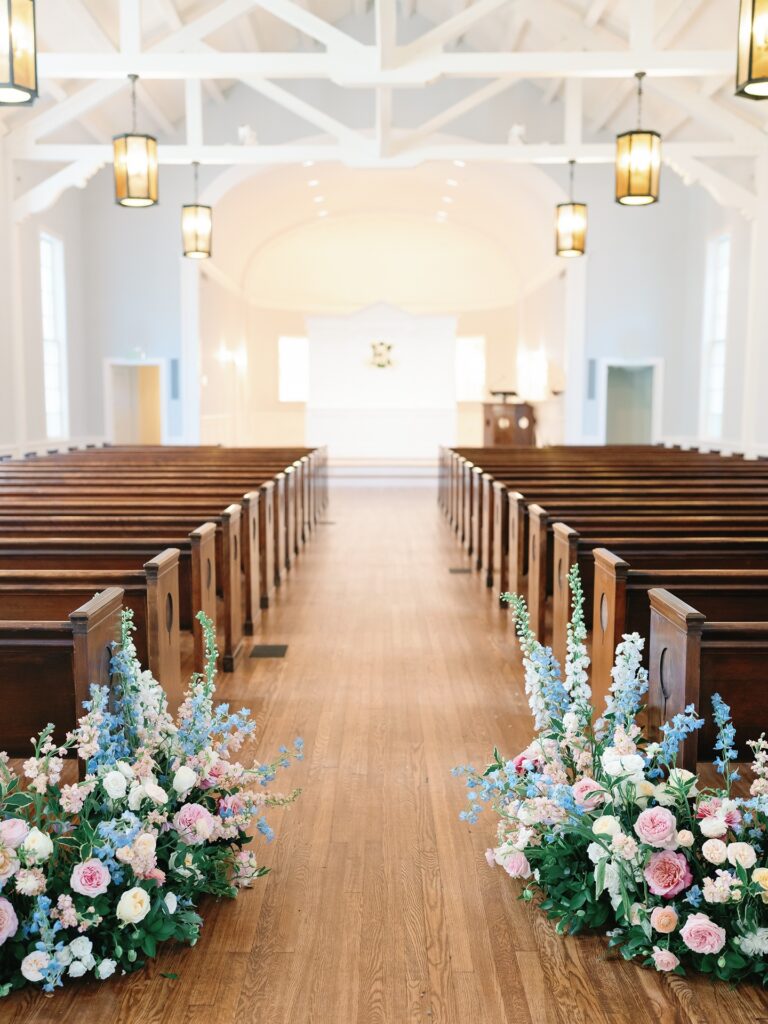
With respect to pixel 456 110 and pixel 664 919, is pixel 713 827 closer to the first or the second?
pixel 664 919

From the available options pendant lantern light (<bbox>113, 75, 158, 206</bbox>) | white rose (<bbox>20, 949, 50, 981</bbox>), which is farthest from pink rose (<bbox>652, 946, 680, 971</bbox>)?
pendant lantern light (<bbox>113, 75, 158, 206</bbox>)

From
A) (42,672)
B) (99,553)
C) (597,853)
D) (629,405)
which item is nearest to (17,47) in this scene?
(99,553)

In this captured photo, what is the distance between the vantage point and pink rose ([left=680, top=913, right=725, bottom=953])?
7.10 ft

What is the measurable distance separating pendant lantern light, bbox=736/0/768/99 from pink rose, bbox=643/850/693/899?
295cm

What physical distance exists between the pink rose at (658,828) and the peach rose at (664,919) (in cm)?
13

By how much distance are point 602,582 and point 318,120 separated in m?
7.62

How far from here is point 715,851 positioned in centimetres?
221

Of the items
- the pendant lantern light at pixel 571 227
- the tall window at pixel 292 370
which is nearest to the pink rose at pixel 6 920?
the pendant lantern light at pixel 571 227

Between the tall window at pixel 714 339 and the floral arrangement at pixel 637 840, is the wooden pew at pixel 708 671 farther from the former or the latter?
the tall window at pixel 714 339

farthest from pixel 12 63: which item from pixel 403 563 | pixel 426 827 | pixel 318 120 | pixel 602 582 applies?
pixel 318 120

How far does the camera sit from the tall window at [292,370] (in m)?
19.8

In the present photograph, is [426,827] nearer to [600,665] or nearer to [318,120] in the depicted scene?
[600,665]

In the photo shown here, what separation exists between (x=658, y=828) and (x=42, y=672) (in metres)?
1.57

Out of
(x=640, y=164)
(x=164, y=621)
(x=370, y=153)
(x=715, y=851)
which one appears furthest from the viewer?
(x=370, y=153)
